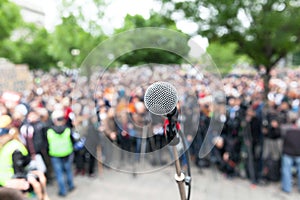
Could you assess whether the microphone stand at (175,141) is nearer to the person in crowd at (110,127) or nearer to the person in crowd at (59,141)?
the person in crowd at (110,127)

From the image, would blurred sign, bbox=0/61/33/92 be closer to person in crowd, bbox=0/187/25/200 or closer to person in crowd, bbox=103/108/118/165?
person in crowd, bbox=0/187/25/200

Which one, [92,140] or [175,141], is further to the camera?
[92,140]

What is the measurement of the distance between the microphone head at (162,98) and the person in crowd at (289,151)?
14.0 feet

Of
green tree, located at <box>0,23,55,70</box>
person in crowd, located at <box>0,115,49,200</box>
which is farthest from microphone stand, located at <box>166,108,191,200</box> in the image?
green tree, located at <box>0,23,55,70</box>

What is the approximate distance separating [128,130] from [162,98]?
73cm

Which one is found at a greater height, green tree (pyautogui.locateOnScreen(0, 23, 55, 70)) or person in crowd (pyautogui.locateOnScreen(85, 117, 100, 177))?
green tree (pyautogui.locateOnScreen(0, 23, 55, 70))

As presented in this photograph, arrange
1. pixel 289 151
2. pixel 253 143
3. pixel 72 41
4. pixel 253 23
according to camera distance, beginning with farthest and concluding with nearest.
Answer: pixel 72 41 → pixel 253 23 → pixel 253 143 → pixel 289 151

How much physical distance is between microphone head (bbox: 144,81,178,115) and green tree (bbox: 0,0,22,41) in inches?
819

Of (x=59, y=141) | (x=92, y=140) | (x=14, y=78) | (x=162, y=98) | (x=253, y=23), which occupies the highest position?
(x=253, y=23)

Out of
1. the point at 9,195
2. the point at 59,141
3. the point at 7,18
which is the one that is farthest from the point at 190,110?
the point at 7,18

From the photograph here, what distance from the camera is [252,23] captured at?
857cm

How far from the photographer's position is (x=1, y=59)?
2111 cm

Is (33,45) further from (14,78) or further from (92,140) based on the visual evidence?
(92,140)

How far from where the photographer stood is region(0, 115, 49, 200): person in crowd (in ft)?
10.4
